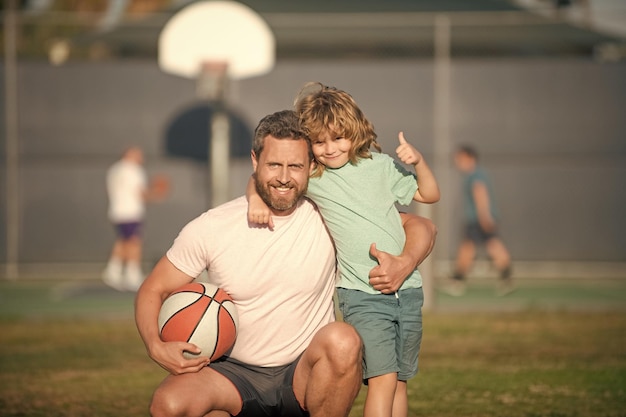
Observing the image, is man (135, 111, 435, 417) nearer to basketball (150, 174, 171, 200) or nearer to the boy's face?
the boy's face

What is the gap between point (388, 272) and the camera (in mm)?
5113

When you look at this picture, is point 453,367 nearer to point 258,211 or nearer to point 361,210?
point 361,210

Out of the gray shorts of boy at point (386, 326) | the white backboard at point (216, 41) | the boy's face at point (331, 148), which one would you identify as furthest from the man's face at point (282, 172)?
the white backboard at point (216, 41)

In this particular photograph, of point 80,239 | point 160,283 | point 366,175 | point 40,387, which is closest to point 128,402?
point 40,387

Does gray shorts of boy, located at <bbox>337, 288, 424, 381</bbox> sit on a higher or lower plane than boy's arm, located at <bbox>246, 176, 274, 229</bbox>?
lower

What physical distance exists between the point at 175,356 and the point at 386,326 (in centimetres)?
105

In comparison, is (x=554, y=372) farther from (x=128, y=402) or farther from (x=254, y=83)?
(x=254, y=83)

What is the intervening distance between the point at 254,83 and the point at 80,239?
407cm

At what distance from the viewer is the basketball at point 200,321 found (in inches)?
197

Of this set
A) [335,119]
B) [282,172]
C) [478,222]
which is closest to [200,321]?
[282,172]

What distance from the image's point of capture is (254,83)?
1855cm

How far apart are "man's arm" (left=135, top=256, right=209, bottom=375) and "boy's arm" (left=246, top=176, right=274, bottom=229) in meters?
0.46

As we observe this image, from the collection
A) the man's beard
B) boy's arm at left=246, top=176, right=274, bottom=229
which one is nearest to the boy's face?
→ the man's beard

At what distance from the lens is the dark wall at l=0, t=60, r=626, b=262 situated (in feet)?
59.4
